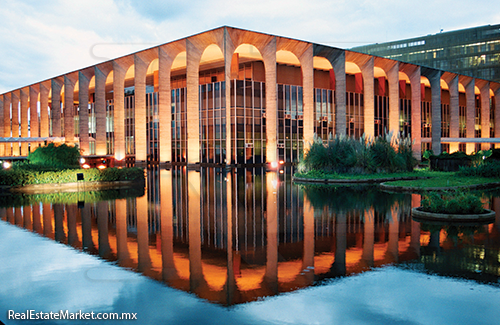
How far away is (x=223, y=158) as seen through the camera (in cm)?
4022

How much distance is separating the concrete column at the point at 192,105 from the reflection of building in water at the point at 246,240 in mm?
24070

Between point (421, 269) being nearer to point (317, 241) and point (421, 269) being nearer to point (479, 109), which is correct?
point (317, 241)

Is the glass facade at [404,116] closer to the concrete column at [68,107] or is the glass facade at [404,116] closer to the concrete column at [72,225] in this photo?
the concrete column at [68,107]

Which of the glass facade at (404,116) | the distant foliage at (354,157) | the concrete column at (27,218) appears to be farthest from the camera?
the glass facade at (404,116)

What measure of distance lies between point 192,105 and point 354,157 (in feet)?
61.8

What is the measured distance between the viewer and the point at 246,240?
7.20m

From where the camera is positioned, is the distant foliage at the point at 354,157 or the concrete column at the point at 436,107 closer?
the distant foliage at the point at 354,157

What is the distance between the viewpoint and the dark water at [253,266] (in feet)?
13.2

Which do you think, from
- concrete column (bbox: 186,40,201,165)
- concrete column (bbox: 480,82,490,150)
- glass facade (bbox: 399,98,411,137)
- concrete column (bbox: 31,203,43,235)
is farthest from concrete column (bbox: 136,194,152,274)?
concrete column (bbox: 480,82,490,150)

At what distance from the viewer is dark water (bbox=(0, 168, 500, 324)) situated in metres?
4.02

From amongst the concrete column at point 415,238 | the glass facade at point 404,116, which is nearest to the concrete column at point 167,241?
the concrete column at point 415,238

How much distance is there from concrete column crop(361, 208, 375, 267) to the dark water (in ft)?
0.07

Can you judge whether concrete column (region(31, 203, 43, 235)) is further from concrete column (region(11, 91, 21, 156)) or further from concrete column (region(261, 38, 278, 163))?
concrete column (region(11, 91, 21, 156))

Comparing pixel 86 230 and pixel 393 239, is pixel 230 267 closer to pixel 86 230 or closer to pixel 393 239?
pixel 393 239
